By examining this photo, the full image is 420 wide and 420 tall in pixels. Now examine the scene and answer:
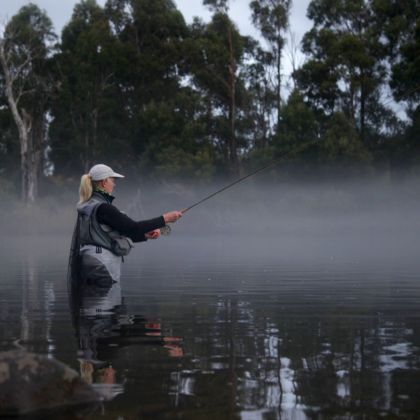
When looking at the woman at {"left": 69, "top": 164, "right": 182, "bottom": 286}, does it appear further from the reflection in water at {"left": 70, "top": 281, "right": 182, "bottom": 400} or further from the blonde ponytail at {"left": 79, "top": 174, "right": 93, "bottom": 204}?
the reflection in water at {"left": 70, "top": 281, "right": 182, "bottom": 400}

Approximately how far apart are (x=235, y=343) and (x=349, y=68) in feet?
132

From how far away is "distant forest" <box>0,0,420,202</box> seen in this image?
44.6 m

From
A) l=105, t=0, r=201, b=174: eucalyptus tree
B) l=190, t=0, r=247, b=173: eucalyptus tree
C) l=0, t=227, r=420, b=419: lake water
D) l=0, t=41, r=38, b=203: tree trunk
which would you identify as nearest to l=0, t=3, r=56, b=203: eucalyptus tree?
l=0, t=41, r=38, b=203: tree trunk

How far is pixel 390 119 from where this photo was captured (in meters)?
45.8

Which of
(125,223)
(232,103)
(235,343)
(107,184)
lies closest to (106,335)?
(235,343)

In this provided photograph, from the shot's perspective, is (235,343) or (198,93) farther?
(198,93)

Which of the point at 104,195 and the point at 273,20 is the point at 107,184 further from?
the point at 273,20

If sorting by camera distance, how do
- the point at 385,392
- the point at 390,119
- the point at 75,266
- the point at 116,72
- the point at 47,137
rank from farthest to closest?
the point at 47,137, the point at 116,72, the point at 390,119, the point at 75,266, the point at 385,392

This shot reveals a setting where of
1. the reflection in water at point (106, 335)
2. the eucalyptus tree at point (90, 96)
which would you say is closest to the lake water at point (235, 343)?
the reflection in water at point (106, 335)

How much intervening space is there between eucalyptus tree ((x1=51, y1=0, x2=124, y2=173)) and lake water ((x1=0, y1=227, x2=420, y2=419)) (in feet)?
126

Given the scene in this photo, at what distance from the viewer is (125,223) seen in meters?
10.0

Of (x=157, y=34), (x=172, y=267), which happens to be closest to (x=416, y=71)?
(x=157, y=34)

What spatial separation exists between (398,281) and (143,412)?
8.89 metres

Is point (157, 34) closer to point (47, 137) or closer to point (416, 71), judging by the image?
point (47, 137)
